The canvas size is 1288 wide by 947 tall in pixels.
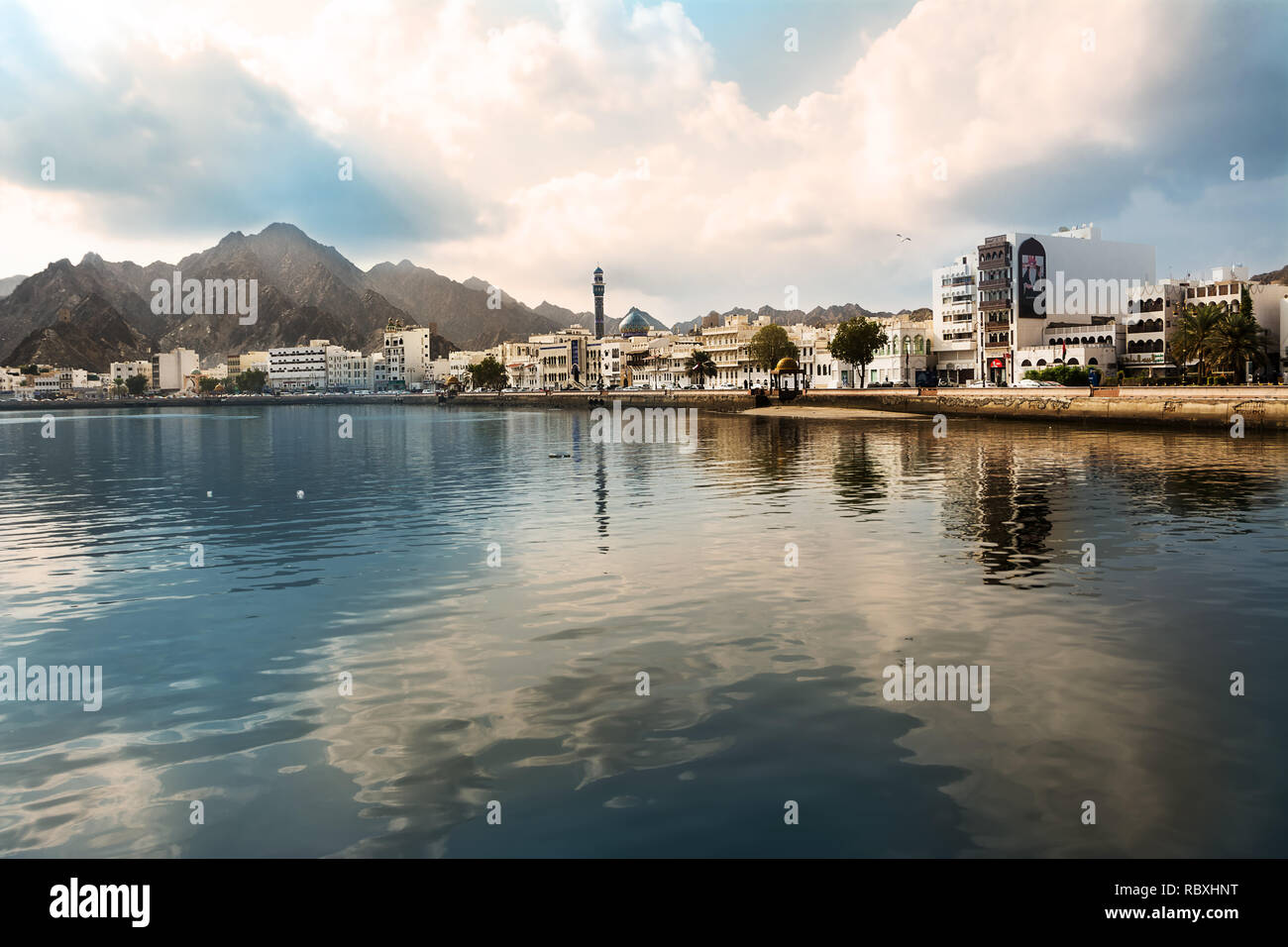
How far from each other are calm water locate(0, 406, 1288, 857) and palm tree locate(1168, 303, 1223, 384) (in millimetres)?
82925

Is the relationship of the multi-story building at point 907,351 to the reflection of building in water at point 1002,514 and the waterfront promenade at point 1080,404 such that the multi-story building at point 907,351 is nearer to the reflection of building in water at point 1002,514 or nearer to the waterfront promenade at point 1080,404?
the waterfront promenade at point 1080,404

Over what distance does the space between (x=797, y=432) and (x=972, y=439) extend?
63.6 feet

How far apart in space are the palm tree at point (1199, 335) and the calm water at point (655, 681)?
82925 millimetres

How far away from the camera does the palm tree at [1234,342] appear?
10150 cm

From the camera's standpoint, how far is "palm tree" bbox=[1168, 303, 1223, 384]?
10569 centimetres

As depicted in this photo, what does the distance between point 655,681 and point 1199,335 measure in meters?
114

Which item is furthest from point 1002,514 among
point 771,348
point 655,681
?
point 771,348

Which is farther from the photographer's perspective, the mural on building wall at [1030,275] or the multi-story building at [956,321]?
the multi-story building at [956,321]

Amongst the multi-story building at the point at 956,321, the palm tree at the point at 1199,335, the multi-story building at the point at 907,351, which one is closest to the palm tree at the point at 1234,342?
the palm tree at the point at 1199,335

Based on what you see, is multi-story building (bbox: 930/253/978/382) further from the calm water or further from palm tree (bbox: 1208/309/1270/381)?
the calm water

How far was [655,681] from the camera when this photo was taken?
1434 centimetres

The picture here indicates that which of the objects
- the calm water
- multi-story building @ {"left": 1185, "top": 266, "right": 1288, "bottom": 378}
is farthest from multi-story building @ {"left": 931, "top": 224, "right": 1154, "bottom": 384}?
the calm water

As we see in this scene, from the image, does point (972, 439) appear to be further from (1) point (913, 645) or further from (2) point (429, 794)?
(2) point (429, 794)

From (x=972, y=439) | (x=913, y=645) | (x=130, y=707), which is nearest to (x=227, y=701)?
(x=130, y=707)
